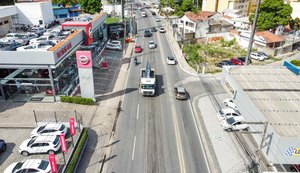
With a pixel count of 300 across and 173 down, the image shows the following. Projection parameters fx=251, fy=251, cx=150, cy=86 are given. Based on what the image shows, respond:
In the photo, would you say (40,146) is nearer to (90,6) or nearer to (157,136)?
(157,136)

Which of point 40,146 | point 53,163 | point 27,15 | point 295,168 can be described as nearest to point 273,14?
point 295,168

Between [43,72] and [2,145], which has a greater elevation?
[43,72]

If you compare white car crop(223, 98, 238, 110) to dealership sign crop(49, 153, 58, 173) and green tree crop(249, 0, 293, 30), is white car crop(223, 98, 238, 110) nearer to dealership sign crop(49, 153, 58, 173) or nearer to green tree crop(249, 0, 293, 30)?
dealership sign crop(49, 153, 58, 173)

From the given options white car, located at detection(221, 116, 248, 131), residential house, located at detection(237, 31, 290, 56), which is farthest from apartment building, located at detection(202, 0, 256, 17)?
white car, located at detection(221, 116, 248, 131)

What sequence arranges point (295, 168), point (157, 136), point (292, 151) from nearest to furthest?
point (292, 151) → point (295, 168) → point (157, 136)

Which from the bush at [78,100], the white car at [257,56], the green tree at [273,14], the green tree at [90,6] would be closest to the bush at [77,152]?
the bush at [78,100]

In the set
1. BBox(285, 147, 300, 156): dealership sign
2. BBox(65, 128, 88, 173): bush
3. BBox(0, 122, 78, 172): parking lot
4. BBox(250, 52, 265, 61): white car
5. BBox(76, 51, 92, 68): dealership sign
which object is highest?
BBox(76, 51, 92, 68): dealership sign

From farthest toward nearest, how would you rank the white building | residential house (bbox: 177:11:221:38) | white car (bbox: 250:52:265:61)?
residential house (bbox: 177:11:221:38), the white building, white car (bbox: 250:52:265:61)
